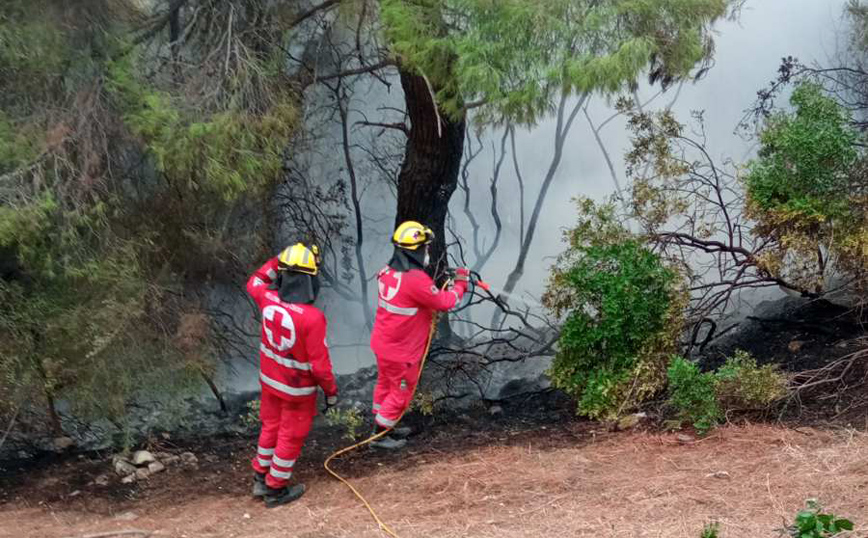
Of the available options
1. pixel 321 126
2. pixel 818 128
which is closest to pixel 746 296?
pixel 818 128

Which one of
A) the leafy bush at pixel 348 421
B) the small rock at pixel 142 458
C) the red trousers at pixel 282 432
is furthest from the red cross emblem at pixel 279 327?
the small rock at pixel 142 458

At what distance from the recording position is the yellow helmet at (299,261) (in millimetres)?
6023

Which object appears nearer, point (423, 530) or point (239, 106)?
point (423, 530)

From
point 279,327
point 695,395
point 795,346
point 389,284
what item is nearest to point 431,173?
point 389,284

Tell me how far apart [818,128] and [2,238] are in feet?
19.4

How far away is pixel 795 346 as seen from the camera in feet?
26.4

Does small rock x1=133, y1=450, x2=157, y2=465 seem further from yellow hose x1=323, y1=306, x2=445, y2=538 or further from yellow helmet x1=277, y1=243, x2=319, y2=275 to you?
yellow helmet x1=277, y1=243, x2=319, y2=275

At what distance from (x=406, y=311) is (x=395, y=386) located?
589mm

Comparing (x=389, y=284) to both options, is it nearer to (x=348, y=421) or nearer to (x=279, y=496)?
(x=348, y=421)

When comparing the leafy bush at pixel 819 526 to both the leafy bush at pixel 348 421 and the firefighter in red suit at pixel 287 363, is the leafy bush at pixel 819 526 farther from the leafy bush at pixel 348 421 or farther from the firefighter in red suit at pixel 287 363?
the leafy bush at pixel 348 421

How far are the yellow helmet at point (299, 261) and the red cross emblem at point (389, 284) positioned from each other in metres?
0.89

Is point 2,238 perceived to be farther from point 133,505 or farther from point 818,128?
point 818,128

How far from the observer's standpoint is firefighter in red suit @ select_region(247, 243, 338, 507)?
238 inches

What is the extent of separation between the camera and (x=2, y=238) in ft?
21.3
